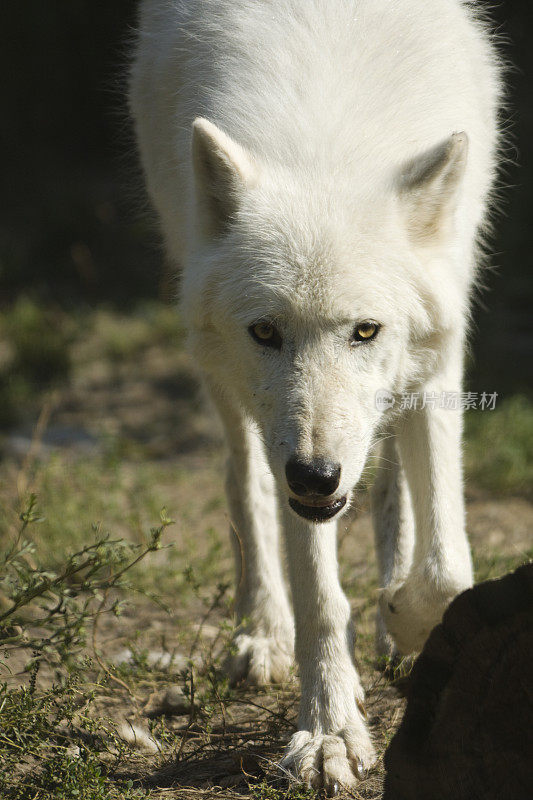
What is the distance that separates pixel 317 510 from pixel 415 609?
0.75m

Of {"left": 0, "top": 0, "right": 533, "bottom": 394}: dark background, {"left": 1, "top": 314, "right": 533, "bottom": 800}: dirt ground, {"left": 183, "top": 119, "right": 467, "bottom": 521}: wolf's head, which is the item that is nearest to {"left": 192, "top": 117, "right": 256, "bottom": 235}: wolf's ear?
{"left": 183, "top": 119, "right": 467, "bottom": 521}: wolf's head

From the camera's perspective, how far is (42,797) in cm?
277

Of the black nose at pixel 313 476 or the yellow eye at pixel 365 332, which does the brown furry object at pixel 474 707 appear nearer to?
the black nose at pixel 313 476

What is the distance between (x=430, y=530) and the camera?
3641mm

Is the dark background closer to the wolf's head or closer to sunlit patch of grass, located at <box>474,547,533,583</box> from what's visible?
sunlit patch of grass, located at <box>474,547,533,583</box>

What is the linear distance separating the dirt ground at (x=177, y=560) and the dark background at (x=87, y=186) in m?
1.60

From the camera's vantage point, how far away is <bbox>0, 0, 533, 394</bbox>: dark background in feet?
28.6

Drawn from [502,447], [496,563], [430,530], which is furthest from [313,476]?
[502,447]

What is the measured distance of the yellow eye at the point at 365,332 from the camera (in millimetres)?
3102

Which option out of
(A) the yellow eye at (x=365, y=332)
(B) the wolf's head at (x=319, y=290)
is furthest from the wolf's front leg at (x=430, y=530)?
(A) the yellow eye at (x=365, y=332)

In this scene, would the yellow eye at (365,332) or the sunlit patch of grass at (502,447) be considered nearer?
the yellow eye at (365,332)

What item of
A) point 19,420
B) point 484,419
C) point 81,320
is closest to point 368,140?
point 484,419

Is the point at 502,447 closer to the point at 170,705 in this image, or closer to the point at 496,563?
the point at 496,563

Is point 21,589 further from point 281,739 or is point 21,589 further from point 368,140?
point 368,140
